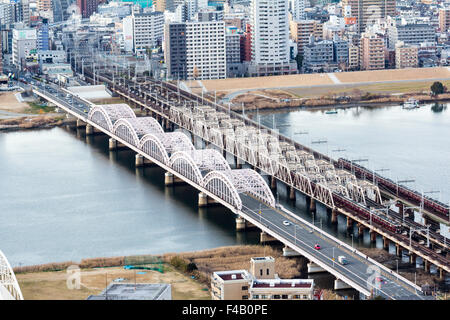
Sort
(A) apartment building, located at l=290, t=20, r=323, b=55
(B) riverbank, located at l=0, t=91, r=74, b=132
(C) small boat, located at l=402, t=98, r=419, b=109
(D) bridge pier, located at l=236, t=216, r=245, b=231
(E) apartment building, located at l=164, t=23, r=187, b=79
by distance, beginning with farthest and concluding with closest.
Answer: (A) apartment building, located at l=290, t=20, r=323, b=55 → (E) apartment building, located at l=164, t=23, r=187, b=79 → (C) small boat, located at l=402, t=98, r=419, b=109 → (B) riverbank, located at l=0, t=91, r=74, b=132 → (D) bridge pier, located at l=236, t=216, r=245, b=231

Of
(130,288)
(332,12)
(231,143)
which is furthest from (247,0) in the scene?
(130,288)

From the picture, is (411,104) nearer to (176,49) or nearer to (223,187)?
(176,49)

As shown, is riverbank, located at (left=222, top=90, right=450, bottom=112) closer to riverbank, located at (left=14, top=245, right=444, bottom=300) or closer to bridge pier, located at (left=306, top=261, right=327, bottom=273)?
riverbank, located at (left=14, top=245, right=444, bottom=300)

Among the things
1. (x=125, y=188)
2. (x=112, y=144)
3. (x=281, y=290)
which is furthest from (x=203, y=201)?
(x=281, y=290)

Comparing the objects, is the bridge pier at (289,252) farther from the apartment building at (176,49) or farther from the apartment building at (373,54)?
the apartment building at (373,54)

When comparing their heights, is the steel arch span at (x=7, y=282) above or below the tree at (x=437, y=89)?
below

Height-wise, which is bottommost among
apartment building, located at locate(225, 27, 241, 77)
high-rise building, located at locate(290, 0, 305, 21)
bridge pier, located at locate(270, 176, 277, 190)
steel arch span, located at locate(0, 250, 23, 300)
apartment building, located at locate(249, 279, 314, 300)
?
bridge pier, located at locate(270, 176, 277, 190)

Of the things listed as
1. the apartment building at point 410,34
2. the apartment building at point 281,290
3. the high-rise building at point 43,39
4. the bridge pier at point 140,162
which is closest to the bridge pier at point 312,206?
the bridge pier at point 140,162

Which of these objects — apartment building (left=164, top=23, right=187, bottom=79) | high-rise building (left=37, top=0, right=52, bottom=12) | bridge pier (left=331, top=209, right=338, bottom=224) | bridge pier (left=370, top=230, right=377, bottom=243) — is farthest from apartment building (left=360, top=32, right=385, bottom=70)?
Answer: high-rise building (left=37, top=0, right=52, bottom=12)
